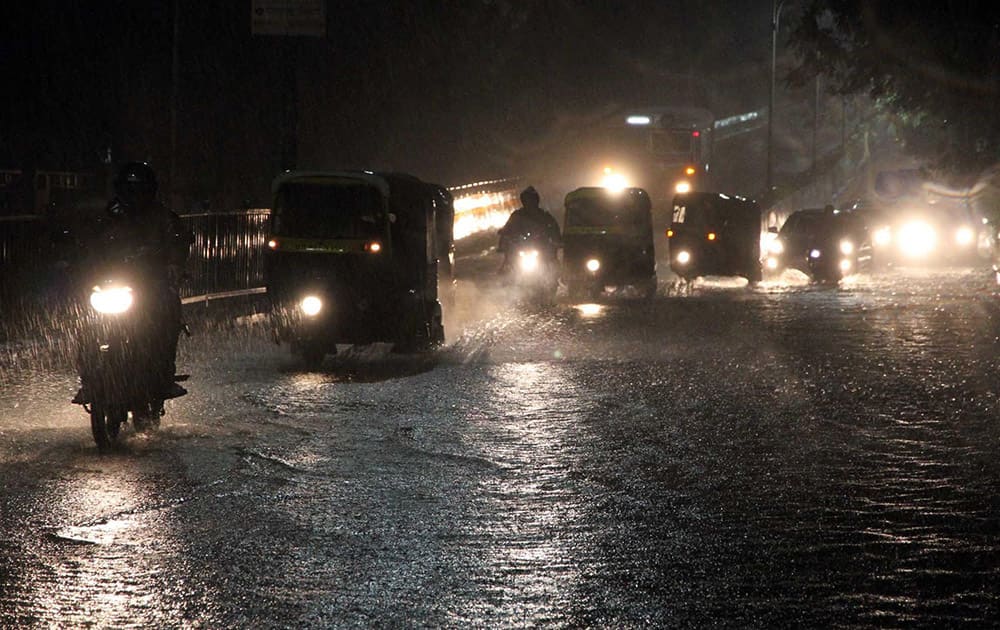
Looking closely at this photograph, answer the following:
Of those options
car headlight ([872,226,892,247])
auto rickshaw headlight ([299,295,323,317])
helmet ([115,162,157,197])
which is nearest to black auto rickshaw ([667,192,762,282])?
car headlight ([872,226,892,247])

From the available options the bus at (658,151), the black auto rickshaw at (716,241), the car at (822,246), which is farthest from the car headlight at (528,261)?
the bus at (658,151)

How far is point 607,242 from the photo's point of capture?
26953 mm

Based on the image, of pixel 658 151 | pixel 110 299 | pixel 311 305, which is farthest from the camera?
pixel 658 151

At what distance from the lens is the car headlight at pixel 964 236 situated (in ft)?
150

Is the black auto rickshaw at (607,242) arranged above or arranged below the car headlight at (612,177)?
below

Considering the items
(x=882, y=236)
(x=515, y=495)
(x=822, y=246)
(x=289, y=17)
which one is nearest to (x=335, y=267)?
(x=515, y=495)

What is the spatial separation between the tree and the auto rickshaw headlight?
15242 mm

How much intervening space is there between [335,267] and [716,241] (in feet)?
54.7

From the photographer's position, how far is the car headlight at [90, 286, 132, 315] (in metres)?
10.5

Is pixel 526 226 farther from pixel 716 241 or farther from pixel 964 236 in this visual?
pixel 964 236

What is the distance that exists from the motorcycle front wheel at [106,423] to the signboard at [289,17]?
16.5m

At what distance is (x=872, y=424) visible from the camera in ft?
39.0

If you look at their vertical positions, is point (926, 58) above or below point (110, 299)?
above

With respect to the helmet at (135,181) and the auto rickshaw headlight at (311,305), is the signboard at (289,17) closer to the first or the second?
the auto rickshaw headlight at (311,305)
